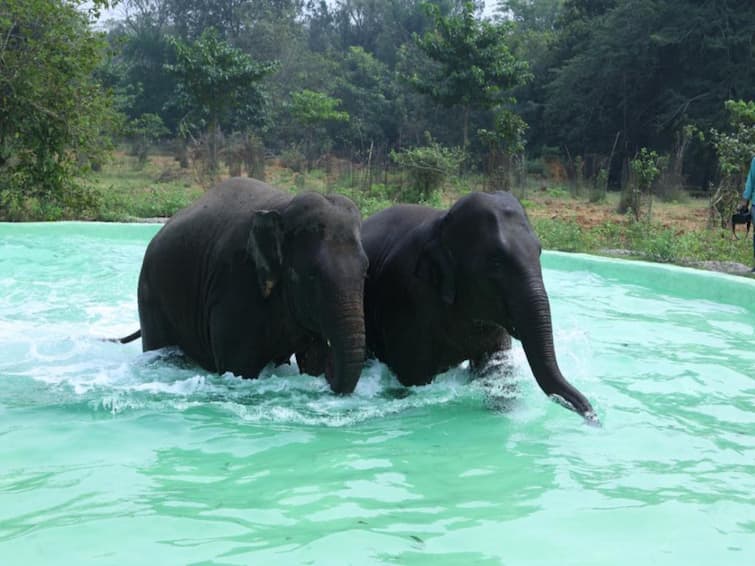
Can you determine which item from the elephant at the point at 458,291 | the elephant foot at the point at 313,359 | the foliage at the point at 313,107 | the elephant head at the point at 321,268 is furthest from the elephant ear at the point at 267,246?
the foliage at the point at 313,107

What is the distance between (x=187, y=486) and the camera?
419 centimetres

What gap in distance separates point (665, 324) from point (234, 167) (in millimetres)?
18251

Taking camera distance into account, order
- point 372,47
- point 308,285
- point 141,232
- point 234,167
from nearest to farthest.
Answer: point 308,285, point 141,232, point 234,167, point 372,47

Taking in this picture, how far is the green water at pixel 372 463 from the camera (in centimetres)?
361

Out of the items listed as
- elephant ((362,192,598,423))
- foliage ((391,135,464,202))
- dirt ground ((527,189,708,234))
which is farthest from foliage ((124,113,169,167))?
elephant ((362,192,598,423))

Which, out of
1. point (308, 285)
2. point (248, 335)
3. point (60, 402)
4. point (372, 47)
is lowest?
point (60, 402)

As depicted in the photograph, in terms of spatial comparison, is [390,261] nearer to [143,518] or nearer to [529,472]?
[529,472]

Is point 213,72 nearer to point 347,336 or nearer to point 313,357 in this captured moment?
point 313,357

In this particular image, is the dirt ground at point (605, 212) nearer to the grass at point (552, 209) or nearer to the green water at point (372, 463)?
the grass at point (552, 209)

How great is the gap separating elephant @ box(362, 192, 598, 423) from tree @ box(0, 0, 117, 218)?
12364 millimetres

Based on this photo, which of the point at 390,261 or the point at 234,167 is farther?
the point at 234,167

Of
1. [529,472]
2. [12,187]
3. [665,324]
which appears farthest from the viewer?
[12,187]

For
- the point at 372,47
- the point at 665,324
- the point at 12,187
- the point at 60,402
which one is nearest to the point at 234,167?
the point at 12,187

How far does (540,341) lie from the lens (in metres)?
4.66
